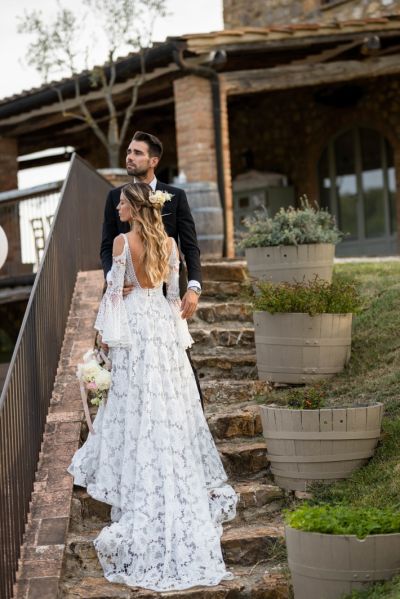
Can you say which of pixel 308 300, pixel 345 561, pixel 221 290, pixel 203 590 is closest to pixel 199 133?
pixel 221 290

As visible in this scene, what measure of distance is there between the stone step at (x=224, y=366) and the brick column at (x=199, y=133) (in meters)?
5.57

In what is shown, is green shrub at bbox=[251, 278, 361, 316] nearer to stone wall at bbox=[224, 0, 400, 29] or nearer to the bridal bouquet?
the bridal bouquet

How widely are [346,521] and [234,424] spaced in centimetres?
197

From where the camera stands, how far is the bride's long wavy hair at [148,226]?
205 inches

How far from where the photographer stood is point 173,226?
5660 mm

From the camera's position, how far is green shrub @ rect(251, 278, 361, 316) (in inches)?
266

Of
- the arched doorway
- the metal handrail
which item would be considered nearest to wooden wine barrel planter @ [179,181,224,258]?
the metal handrail

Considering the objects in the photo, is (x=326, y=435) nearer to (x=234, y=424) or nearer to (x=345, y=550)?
(x=234, y=424)

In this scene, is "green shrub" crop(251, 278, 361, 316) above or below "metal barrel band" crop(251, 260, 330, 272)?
below

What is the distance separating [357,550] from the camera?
4129 mm

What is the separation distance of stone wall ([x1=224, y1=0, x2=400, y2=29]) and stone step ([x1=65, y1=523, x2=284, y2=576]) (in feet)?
38.6

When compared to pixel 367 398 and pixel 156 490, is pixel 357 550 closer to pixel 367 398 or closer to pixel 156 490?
pixel 156 490

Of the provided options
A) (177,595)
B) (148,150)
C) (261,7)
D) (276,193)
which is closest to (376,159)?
(276,193)

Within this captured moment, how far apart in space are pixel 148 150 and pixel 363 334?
2.77m
